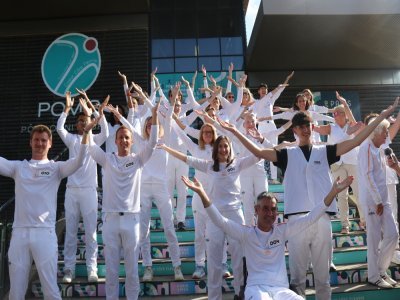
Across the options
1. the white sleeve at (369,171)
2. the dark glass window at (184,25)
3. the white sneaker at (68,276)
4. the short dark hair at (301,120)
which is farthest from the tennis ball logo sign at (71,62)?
the short dark hair at (301,120)

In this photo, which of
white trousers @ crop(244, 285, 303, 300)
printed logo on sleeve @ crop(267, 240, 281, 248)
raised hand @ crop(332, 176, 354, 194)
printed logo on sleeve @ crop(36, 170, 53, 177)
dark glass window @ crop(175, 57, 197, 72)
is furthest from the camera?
dark glass window @ crop(175, 57, 197, 72)

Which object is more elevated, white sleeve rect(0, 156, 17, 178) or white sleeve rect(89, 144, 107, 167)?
white sleeve rect(89, 144, 107, 167)

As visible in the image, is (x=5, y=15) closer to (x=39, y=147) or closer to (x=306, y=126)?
(x=39, y=147)

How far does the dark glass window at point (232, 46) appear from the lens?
12.9 m

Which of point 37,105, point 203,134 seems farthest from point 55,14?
point 203,134

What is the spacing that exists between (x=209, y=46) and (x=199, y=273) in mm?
9027

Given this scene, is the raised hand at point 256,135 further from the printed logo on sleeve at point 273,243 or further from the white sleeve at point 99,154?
the white sleeve at point 99,154

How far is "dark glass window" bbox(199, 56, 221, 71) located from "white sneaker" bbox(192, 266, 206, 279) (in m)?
8.40

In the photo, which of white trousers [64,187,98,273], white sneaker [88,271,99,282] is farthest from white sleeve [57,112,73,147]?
white sneaker [88,271,99,282]

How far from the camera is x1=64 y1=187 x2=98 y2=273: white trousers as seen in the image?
18.4ft

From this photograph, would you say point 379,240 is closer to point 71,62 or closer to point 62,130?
point 62,130

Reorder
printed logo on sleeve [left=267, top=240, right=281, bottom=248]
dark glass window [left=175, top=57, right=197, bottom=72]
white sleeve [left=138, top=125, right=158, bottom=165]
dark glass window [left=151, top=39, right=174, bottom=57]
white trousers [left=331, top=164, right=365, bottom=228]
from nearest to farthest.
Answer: printed logo on sleeve [left=267, top=240, right=281, bottom=248]
white sleeve [left=138, top=125, right=158, bottom=165]
white trousers [left=331, top=164, right=365, bottom=228]
dark glass window [left=151, top=39, right=174, bottom=57]
dark glass window [left=175, top=57, right=197, bottom=72]

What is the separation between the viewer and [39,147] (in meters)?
4.23

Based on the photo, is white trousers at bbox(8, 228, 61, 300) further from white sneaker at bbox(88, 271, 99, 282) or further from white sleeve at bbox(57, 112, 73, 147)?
white sleeve at bbox(57, 112, 73, 147)
